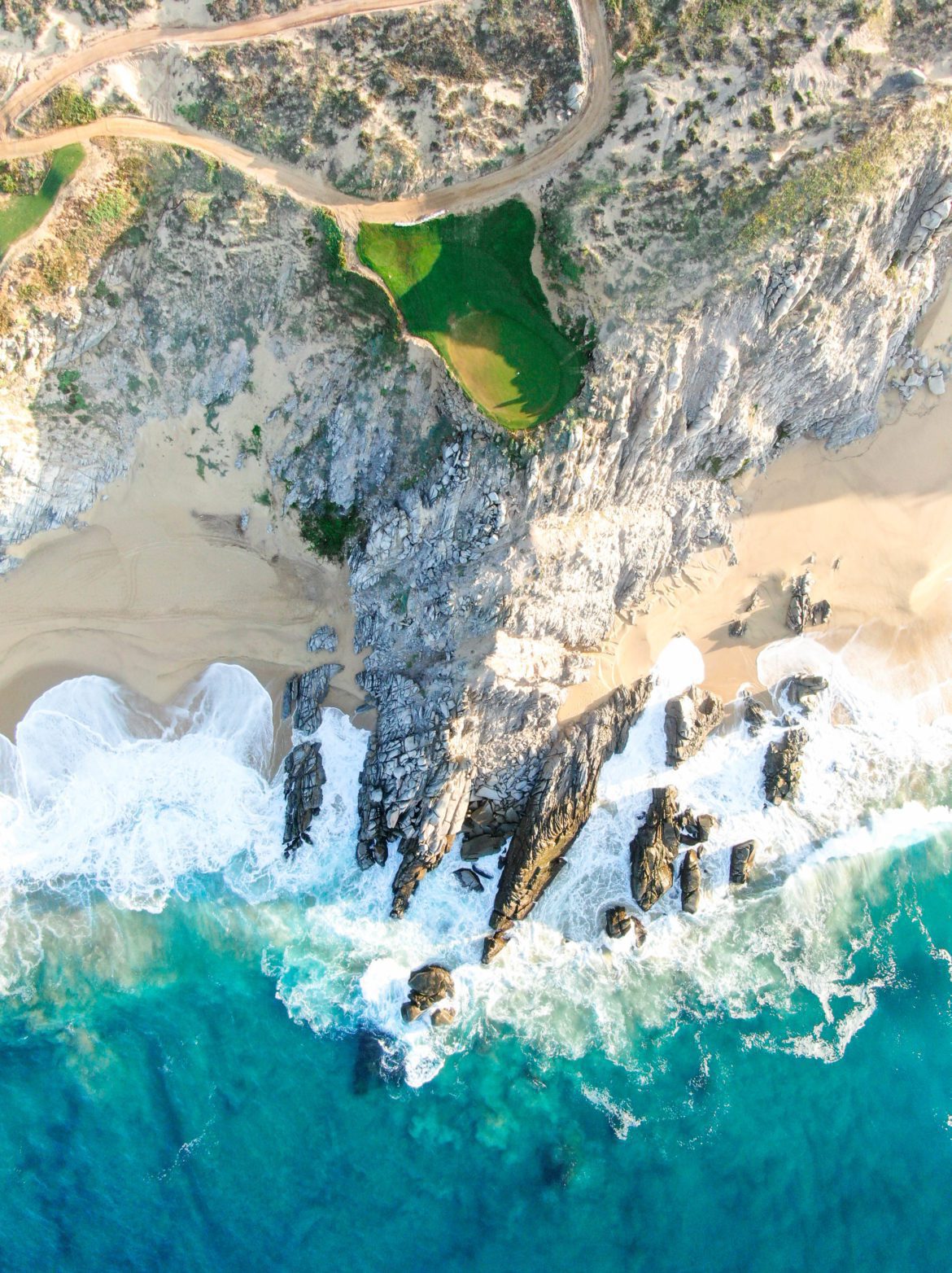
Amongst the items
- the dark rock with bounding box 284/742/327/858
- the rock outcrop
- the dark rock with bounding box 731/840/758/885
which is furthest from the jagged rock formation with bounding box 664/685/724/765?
the dark rock with bounding box 284/742/327/858

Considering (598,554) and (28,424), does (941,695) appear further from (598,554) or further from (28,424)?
(28,424)

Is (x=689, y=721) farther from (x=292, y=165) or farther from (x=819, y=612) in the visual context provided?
(x=292, y=165)

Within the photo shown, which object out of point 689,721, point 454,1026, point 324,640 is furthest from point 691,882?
point 324,640

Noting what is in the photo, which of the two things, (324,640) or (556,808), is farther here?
(324,640)

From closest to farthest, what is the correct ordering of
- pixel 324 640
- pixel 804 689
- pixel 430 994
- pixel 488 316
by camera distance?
pixel 488 316
pixel 430 994
pixel 324 640
pixel 804 689

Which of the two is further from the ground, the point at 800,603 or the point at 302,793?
the point at 800,603

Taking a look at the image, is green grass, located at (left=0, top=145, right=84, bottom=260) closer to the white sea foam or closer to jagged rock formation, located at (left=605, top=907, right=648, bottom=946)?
the white sea foam
